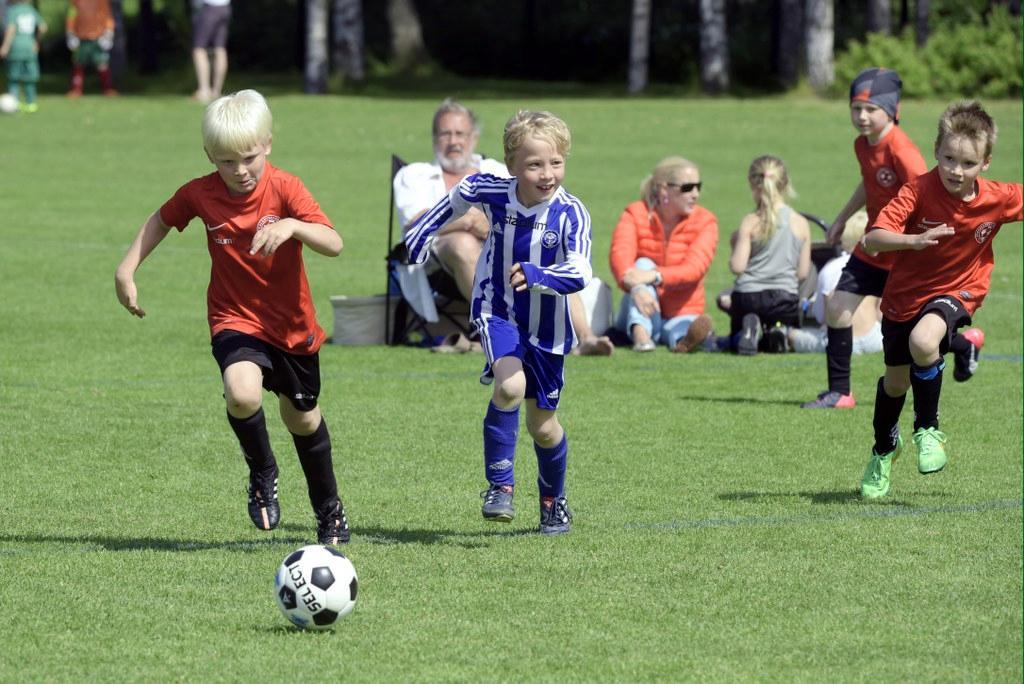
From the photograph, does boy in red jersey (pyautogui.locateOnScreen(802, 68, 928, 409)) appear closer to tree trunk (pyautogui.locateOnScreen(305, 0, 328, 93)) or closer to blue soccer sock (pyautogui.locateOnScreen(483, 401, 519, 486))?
blue soccer sock (pyautogui.locateOnScreen(483, 401, 519, 486))

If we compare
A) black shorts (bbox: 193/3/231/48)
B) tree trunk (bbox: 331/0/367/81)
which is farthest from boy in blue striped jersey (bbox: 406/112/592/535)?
tree trunk (bbox: 331/0/367/81)

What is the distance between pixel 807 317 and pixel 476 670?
321 inches

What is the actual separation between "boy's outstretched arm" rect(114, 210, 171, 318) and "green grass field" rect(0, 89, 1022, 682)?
96 cm

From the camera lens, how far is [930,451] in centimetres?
745

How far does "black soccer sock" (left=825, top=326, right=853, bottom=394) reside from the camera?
1017 cm

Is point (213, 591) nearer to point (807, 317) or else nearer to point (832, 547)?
point (832, 547)

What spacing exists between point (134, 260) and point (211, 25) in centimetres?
2452

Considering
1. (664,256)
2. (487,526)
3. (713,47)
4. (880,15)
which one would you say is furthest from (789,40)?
(487,526)

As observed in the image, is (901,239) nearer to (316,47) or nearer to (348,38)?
(316,47)

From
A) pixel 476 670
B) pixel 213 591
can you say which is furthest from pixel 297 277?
pixel 476 670

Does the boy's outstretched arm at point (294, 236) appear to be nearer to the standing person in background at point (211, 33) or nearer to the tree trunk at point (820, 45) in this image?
the standing person in background at point (211, 33)

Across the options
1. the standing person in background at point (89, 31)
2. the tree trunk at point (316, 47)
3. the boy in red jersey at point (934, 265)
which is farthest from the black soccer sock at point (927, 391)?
the standing person in background at point (89, 31)

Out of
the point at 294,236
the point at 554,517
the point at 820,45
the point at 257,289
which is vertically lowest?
the point at 554,517

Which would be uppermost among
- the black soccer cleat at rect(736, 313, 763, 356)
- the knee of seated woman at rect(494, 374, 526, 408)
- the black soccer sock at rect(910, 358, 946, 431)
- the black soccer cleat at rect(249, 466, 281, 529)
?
the knee of seated woman at rect(494, 374, 526, 408)
